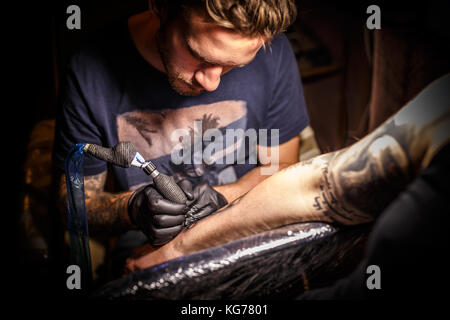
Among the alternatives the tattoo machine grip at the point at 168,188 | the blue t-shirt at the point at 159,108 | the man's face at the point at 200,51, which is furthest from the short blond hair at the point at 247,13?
the tattoo machine grip at the point at 168,188

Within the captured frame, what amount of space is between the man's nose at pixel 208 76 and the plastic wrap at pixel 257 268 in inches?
15.5

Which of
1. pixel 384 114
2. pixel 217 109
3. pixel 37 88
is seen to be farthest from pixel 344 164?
pixel 37 88

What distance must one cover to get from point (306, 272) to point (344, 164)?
0.23 meters

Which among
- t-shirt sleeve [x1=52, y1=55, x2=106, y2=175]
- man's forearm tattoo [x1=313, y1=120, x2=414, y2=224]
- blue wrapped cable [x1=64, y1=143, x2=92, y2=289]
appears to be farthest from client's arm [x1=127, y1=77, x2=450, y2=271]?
t-shirt sleeve [x1=52, y1=55, x2=106, y2=175]

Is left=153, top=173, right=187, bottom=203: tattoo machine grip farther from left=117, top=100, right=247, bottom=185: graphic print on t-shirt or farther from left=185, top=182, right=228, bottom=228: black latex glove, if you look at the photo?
left=117, top=100, right=247, bottom=185: graphic print on t-shirt

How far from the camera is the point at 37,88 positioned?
1.74 metres

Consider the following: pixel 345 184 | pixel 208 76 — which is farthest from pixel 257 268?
pixel 208 76

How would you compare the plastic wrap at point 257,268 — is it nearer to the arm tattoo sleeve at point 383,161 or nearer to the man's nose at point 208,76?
the arm tattoo sleeve at point 383,161

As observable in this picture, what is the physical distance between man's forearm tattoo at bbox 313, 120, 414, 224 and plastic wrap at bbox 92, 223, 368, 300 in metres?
0.05

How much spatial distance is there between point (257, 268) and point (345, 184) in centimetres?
23

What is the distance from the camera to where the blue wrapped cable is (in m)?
0.75

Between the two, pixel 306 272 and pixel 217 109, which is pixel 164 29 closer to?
pixel 217 109

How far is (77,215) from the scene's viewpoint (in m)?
0.77

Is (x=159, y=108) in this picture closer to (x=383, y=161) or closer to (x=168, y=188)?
(x=168, y=188)
